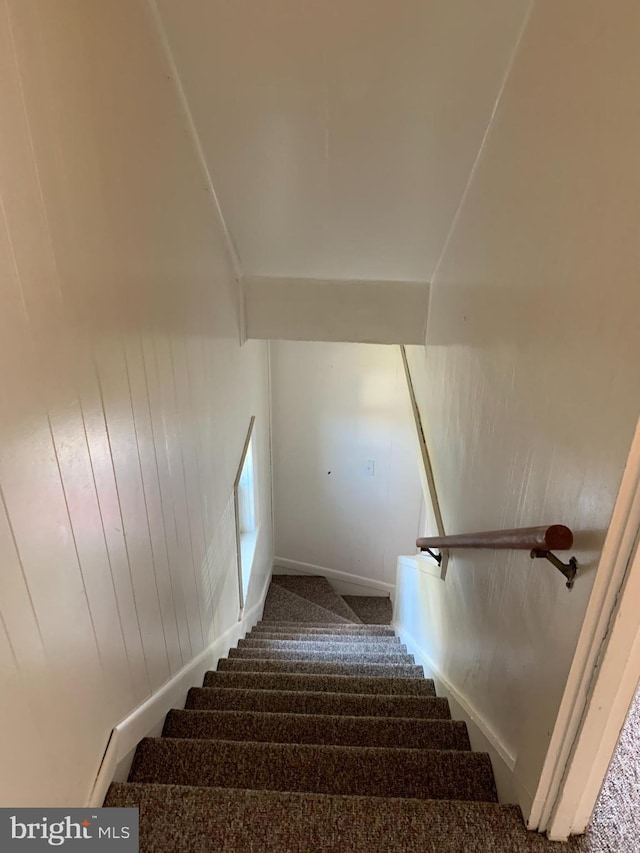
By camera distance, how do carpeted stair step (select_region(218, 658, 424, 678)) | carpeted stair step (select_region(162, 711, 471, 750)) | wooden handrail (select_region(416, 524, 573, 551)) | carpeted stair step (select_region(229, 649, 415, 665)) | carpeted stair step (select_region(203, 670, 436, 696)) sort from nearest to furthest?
wooden handrail (select_region(416, 524, 573, 551)) < carpeted stair step (select_region(162, 711, 471, 750)) < carpeted stair step (select_region(203, 670, 436, 696)) < carpeted stair step (select_region(218, 658, 424, 678)) < carpeted stair step (select_region(229, 649, 415, 665))

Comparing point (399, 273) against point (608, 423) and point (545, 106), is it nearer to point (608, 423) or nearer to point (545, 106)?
point (545, 106)

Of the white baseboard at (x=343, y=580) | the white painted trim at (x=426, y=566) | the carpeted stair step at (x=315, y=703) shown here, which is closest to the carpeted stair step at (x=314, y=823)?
the carpeted stair step at (x=315, y=703)

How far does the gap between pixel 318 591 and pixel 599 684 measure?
172 inches

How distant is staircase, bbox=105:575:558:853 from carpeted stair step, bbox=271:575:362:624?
8.73ft

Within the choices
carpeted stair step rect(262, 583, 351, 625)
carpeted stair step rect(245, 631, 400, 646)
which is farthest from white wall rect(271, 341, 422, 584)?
carpeted stair step rect(245, 631, 400, 646)

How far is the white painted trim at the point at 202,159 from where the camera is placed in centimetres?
138

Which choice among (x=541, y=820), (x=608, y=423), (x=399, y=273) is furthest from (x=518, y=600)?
(x=399, y=273)

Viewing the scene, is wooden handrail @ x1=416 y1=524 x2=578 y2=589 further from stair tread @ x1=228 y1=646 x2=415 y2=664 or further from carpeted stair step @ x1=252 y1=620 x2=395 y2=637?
carpeted stair step @ x1=252 y1=620 x2=395 y2=637

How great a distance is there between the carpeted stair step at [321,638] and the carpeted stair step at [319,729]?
161 cm

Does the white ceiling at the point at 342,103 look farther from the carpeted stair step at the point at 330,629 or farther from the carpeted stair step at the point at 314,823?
the carpeted stair step at the point at 330,629

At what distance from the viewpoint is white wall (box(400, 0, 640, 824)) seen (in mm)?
827

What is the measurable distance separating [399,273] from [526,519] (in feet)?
6.57

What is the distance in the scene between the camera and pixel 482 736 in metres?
1.55

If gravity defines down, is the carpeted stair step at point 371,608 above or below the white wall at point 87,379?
below
